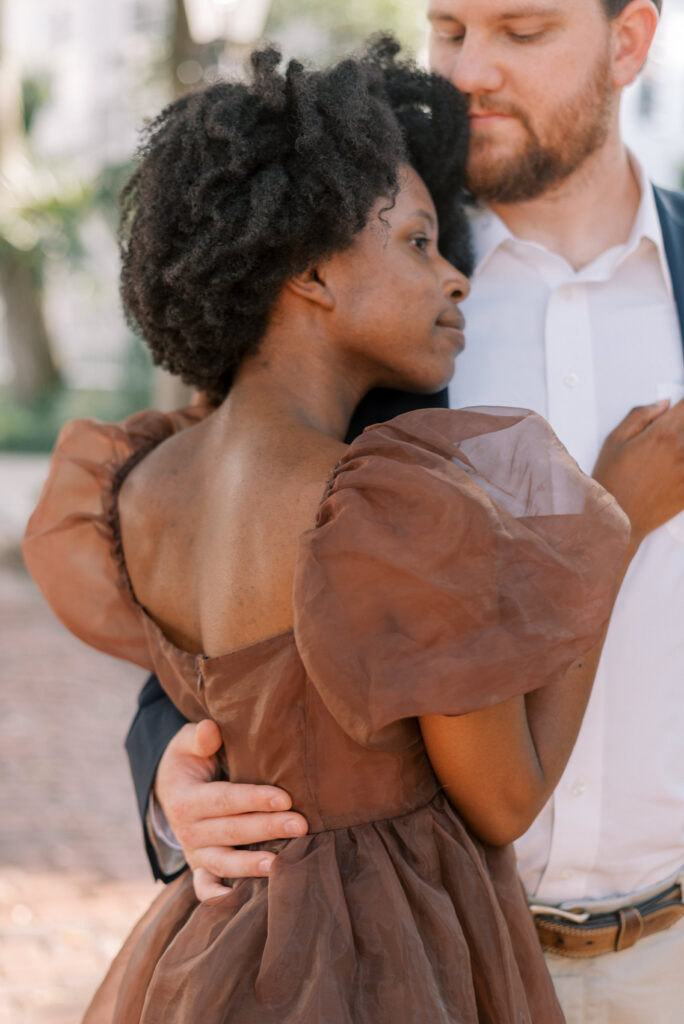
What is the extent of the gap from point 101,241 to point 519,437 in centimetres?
2031

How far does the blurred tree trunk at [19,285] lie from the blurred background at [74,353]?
0.03 metres

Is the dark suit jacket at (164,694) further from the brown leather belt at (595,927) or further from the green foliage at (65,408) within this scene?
the green foliage at (65,408)

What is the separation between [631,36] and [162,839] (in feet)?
6.86

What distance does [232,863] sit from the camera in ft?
5.85

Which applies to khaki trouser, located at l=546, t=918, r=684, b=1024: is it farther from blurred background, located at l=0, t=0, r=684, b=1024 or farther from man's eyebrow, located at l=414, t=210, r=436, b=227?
blurred background, located at l=0, t=0, r=684, b=1024

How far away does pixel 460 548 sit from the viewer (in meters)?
1.47

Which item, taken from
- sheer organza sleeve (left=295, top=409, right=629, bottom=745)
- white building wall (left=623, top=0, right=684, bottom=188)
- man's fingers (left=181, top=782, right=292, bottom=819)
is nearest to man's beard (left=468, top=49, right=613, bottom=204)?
sheer organza sleeve (left=295, top=409, right=629, bottom=745)

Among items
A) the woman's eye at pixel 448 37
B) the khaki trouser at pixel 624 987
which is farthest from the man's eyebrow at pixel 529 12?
the khaki trouser at pixel 624 987

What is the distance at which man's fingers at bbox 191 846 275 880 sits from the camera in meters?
1.74

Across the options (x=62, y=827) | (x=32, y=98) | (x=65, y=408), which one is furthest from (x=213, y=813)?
(x=65, y=408)

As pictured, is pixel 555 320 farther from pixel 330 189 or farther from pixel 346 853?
pixel 346 853

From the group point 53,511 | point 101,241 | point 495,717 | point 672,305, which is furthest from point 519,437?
point 101,241

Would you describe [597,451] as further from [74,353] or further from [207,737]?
[74,353]

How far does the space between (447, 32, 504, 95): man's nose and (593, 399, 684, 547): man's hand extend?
2.82ft
